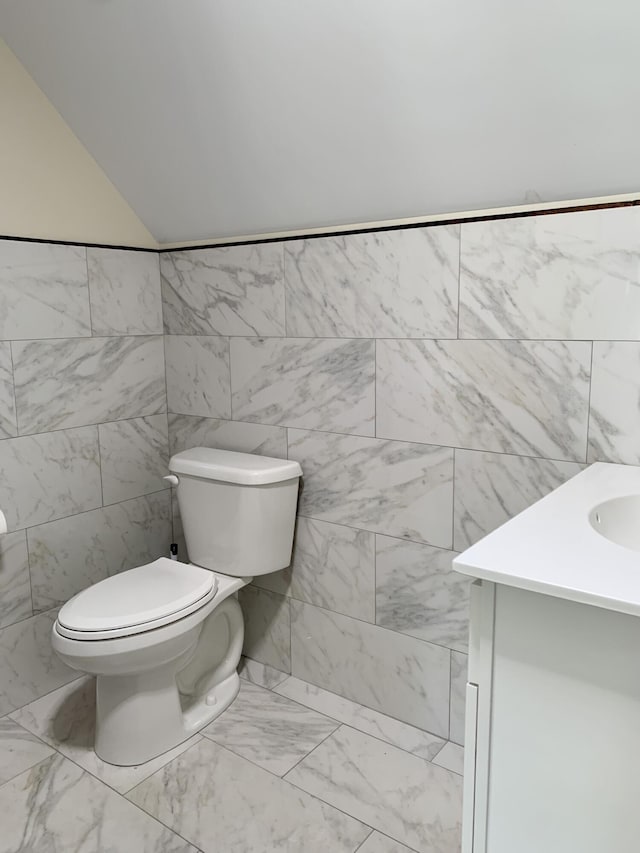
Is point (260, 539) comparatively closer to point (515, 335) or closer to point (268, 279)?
point (268, 279)

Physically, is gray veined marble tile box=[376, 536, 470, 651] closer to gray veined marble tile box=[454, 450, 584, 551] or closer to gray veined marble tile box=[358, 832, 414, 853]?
gray veined marble tile box=[454, 450, 584, 551]

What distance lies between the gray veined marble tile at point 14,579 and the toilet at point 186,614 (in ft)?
1.05

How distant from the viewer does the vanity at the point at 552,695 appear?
955 mm

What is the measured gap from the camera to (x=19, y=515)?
216 cm

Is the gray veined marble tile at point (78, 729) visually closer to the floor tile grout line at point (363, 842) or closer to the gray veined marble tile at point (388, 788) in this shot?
the gray veined marble tile at point (388, 788)

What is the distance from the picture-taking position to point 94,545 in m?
2.40

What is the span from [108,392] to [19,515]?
20.6 inches

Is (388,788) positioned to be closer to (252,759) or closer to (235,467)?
(252,759)

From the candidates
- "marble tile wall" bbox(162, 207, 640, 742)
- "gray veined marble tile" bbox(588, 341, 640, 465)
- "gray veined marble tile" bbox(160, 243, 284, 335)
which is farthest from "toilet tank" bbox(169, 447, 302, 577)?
"gray veined marble tile" bbox(588, 341, 640, 465)

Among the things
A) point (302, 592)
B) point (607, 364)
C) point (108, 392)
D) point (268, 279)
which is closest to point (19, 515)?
point (108, 392)

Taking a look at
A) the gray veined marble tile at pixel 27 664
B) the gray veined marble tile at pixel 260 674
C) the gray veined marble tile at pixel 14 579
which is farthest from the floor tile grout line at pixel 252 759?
the gray veined marble tile at pixel 14 579

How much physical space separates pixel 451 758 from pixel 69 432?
63.1 inches

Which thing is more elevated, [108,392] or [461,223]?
[461,223]

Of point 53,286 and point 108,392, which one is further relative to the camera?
point 108,392
